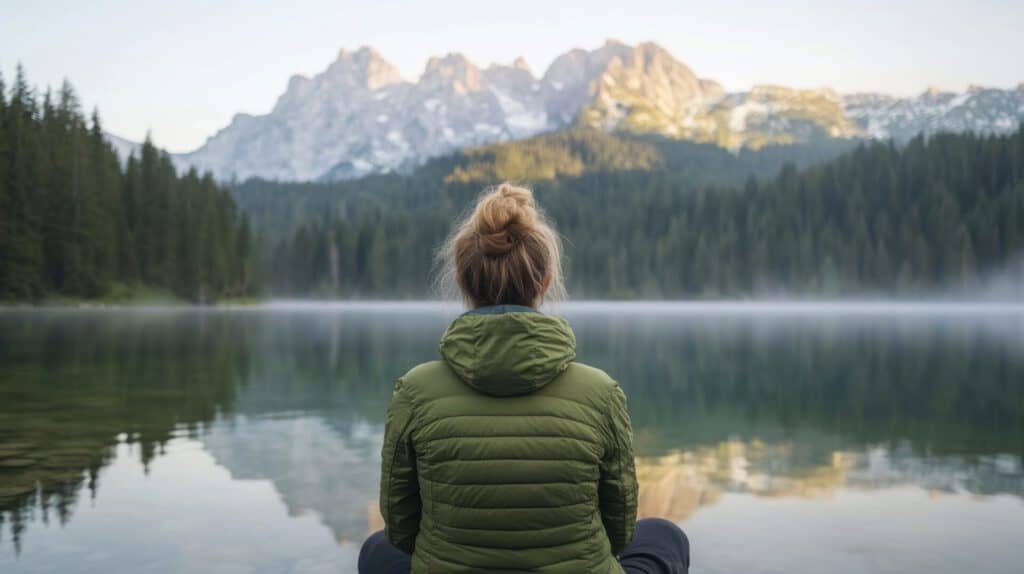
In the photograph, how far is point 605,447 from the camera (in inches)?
146

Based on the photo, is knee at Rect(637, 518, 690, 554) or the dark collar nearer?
the dark collar

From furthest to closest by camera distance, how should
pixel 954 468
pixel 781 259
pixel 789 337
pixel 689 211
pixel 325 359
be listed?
pixel 689 211 → pixel 781 259 → pixel 789 337 → pixel 325 359 → pixel 954 468

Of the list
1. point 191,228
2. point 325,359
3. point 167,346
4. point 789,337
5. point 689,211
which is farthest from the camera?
point 689,211

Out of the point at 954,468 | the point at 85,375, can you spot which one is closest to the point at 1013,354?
the point at 954,468

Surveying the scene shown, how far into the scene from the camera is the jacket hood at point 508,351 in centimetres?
343

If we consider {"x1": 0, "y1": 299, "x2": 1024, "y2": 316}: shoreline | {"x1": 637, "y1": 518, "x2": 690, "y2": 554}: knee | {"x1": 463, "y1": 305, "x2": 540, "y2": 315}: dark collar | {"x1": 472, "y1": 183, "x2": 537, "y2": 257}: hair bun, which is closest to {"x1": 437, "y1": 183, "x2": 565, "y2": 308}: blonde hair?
{"x1": 472, "y1": 183, "x2": 537, "y2": 257}: hair bun

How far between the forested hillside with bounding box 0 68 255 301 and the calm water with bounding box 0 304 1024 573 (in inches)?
2260

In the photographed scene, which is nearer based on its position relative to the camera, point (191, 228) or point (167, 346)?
point (167, 346)

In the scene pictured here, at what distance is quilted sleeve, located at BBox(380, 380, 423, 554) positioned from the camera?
144 inches

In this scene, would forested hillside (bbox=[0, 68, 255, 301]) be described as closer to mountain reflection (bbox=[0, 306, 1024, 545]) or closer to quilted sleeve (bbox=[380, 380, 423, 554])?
mountain reflection (bbox=[0, 306, 1024, 545])

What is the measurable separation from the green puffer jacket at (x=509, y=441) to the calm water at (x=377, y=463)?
158 inches

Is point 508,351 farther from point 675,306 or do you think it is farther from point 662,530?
point 675,306

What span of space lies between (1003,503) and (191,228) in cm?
9737

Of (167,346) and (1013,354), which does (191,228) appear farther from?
(1013,354)
